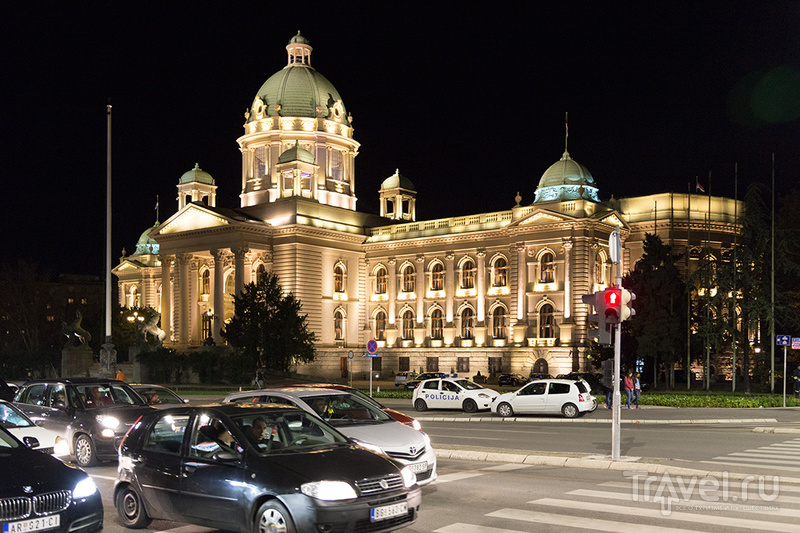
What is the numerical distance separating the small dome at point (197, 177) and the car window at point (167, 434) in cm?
8380

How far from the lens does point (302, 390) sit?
15.8 meters

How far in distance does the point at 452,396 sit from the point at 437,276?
44.2 meters

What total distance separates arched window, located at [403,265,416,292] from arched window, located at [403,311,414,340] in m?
2.31

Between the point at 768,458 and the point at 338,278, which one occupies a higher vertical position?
the point at 338,278

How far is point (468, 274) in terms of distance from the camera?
77312 mm

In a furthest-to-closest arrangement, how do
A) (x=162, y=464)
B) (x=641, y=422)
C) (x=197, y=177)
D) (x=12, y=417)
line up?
(x=197, y=177)
(x=641, y=422)
(x=12, y=417)
(x=162, y=464)

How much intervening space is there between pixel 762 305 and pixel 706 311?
5683 mm

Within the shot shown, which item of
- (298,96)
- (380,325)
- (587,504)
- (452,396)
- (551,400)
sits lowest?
(452,396)

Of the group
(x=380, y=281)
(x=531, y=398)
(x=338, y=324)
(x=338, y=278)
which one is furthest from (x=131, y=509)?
(x=380, y=281)

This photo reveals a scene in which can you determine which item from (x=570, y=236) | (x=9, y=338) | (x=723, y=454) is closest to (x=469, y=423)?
(x=723, y=454)

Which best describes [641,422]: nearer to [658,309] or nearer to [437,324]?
[658,309]

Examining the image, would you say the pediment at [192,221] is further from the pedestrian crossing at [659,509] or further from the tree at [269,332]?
the pedestrian crossing at [659,509]

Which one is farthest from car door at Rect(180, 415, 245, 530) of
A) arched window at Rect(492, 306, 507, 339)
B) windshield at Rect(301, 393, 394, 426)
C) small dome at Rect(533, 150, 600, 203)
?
arched window at Rect(492, 306, 507, 339)

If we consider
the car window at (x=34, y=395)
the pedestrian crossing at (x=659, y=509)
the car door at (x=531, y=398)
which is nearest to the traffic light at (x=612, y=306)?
the pedestrian crossing at (x=659, y=509)
